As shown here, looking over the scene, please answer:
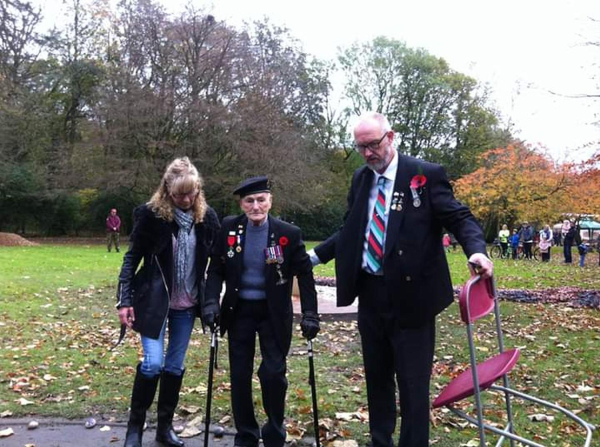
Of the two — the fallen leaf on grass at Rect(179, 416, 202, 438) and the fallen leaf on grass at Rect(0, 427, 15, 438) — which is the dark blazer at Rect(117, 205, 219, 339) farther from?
the fallen leaf on grass at Rect(0, 427, 15, 438)

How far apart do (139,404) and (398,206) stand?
2.27 meters

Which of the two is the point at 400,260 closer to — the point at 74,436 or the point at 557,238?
the point at 74,436

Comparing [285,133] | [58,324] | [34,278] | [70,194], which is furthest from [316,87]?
[58,324]

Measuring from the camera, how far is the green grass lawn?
4.95 metres

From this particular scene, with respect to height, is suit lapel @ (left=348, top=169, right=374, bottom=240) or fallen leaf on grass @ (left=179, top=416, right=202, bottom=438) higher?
suit lapel @ (left=348, top=169, right=374, bottom=240)

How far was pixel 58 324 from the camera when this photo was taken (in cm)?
884

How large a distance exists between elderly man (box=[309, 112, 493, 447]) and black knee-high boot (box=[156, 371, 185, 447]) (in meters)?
1.48

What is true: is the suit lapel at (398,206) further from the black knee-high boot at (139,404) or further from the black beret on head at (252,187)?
the black knee-high boot at (139,404)

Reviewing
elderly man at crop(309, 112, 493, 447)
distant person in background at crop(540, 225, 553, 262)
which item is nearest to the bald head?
elderly man at crop(309, 112, 493, 447)

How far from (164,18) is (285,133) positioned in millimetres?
8971

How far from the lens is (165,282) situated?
4.08 m

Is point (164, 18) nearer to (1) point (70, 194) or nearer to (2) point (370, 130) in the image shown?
(1) point (70, 194)

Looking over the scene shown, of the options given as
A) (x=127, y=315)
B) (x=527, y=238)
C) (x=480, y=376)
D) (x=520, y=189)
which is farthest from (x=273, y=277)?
(x=520, y=189)

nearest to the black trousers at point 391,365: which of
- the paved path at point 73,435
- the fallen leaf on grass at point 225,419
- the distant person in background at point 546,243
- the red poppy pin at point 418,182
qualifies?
the red poppy pin at point 418,182
